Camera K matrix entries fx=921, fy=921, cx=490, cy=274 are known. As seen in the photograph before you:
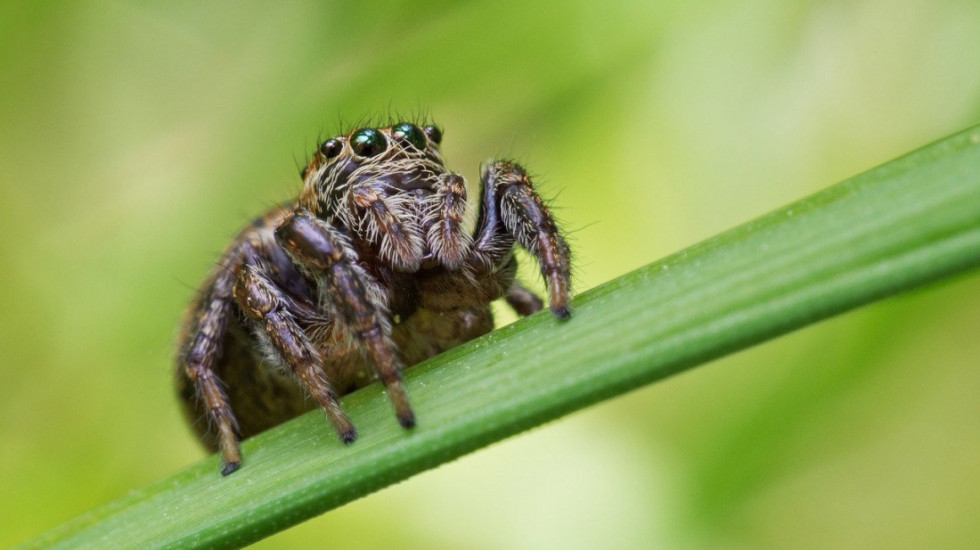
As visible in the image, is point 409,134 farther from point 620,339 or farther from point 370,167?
point 620,339

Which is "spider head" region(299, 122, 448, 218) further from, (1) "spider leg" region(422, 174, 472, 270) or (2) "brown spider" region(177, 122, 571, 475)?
(1) "spider leg" region(422, 174, 472, 270)

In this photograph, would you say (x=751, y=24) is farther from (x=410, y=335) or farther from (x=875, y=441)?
(x=410, y=335)

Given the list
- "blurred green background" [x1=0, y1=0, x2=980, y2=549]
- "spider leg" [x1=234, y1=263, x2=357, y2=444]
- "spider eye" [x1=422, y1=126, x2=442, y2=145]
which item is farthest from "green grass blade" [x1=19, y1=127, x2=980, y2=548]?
"blurred green background" [x1=0, y1=0, x2=980, y2=549]

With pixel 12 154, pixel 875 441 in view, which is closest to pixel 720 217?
pixel 875 441

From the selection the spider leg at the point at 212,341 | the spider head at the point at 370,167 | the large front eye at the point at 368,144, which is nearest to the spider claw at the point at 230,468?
the spider leg at the point at 212,341

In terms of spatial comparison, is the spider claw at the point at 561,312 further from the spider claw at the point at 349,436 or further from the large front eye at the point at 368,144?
the large front eye at the point at 368,144

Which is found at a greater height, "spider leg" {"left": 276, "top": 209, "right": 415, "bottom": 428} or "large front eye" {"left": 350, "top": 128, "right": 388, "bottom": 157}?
"large front eye" {"left": 350, "top": 128, "right": 388, "bottom": 157}

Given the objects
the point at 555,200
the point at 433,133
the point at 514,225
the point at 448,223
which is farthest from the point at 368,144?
the point at 555,200
